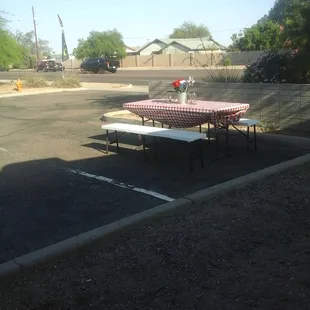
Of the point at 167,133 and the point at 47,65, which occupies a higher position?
the point at 47,65

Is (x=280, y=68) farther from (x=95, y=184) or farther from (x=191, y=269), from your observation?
(x=191, y=269)

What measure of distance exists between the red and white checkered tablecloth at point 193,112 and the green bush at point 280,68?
10.4 ft

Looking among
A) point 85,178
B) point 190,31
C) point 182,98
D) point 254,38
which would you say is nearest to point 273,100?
point 182,98

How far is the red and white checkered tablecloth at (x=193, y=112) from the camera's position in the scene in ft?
24.3

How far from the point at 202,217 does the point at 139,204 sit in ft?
3.21

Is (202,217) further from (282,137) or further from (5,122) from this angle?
(5,122)

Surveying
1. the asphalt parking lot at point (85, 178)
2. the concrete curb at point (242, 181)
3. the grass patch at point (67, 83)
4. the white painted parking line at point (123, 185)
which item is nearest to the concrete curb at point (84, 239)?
the concrete curb at point (242, 181)

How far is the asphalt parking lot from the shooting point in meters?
4.94

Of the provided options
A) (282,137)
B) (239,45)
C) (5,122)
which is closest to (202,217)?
(282,137)

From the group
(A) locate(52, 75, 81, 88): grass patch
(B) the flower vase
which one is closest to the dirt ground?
(B) the flower vase

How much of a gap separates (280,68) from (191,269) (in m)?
8.32

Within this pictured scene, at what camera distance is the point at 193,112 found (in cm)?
754

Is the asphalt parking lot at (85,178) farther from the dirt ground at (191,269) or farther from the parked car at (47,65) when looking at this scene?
the parked car at (47,65)

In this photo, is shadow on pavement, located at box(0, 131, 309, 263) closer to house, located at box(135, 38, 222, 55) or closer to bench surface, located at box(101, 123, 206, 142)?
bench surface, located at box(101, 123, 206, 142)
